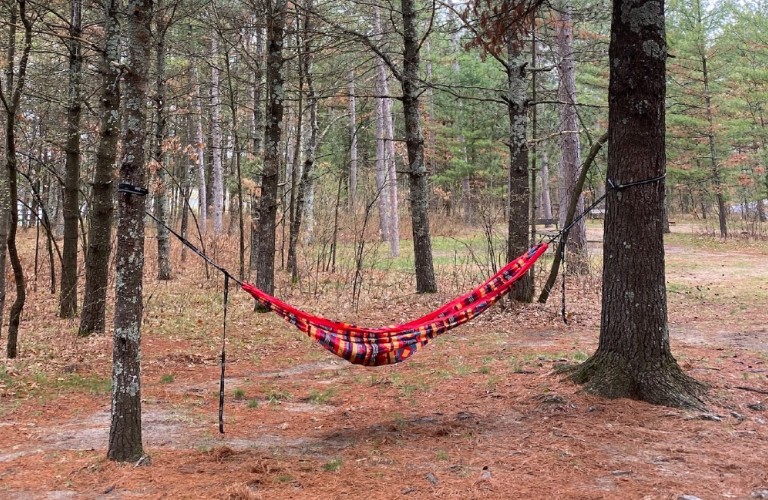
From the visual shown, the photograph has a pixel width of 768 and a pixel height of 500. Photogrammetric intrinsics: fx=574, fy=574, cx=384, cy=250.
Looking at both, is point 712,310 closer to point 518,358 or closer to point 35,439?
point 518,358

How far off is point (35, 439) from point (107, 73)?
159 inches

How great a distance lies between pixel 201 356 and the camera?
6078mm

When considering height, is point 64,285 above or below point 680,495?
above

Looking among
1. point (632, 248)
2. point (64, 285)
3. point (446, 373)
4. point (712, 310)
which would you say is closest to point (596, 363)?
point (632, 248)

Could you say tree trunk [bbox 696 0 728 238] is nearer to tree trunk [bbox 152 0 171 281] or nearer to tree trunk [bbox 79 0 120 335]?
tree trunk [bbox 152 0 171 281]

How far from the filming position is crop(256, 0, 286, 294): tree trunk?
789 centimetres

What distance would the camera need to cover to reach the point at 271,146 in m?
8.09

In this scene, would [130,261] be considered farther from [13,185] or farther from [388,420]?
[13,185]

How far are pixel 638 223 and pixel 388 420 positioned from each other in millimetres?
2157

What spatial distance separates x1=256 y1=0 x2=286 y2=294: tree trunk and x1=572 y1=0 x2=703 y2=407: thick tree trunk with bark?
16.6 ft

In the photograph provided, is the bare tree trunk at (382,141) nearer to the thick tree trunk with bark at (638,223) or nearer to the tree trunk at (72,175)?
the tree trunk at (72,175)

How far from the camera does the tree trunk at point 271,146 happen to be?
7.89 meters

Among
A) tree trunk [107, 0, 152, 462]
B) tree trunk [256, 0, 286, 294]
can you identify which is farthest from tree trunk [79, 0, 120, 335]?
tree trunk [107, 0, 152, 462]

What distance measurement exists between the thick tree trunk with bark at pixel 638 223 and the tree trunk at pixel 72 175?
6.26 meters
